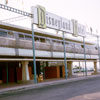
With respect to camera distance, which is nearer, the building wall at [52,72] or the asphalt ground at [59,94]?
the asphalt ground at [59,94]

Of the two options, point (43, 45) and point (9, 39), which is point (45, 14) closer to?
point (43, 45)

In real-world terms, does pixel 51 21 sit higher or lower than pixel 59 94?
higher

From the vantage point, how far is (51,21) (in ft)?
96.2

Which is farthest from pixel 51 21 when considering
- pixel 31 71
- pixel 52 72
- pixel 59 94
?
pixel 59 94

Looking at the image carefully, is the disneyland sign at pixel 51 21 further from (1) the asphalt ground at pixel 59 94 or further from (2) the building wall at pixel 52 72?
(1) the asphalt ground at pixel 59 94

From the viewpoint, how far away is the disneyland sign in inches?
1049

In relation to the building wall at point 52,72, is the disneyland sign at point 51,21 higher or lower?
higher

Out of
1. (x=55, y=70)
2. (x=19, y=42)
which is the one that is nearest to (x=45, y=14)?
(x=19, y=42)

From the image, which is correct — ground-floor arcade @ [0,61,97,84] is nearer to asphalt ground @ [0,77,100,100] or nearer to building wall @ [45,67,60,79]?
Result: building wall @ [45,67,60,79]

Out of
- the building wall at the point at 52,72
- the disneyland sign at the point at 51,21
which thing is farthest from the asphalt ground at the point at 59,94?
the building wall at the point at 52,72

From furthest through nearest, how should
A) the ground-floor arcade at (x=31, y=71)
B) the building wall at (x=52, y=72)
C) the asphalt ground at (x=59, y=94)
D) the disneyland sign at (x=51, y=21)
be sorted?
1. the building wall at (x=52, y=72)
2. the ground-floor arcade at (x=31, y=71)
3. the disneyland sign at (x=51, y=21)
4. the asphalt ground at (x=59, y=94)

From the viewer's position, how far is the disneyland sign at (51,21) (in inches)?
1049

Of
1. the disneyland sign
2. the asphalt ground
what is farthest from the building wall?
the asphalt ground

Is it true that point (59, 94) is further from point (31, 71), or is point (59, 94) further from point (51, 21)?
point (31, 71)
